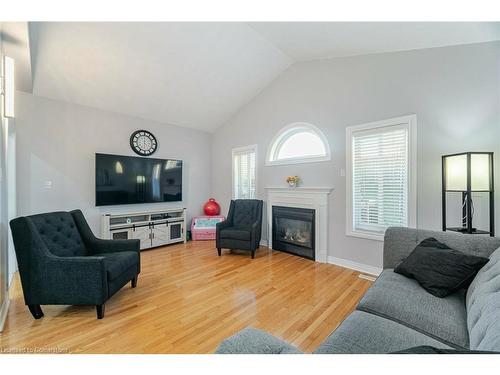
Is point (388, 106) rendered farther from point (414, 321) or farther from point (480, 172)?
point (414, 321)

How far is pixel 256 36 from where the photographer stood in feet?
10.0

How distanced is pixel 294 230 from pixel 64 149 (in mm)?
3990

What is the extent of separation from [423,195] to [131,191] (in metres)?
4.46

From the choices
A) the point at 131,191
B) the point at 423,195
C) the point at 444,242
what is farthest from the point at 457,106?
the point at 131,191

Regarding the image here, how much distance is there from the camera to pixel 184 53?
308 centimetres

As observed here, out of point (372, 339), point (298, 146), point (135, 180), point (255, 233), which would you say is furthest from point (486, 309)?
point (135, 180)

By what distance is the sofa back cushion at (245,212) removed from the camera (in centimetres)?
396

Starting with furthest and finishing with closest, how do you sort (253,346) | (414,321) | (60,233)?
(60,233) → (414,321) → (253,346)

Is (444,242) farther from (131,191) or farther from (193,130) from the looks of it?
(193,130)

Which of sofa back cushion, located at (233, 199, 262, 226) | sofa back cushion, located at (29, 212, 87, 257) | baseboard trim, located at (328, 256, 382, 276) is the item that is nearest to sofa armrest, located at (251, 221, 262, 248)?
sofa back cushion, located at (233, 199, 262, 226)

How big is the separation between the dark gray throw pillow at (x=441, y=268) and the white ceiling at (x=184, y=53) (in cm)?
206

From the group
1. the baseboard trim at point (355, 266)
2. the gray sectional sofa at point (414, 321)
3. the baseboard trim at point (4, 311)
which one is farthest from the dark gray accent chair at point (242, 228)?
the baseboard trim at point (4, 311)

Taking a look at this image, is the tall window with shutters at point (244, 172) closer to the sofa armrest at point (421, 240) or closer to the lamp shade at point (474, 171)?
the sofa armrest at point (421, 240)

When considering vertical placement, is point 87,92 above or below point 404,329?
above
